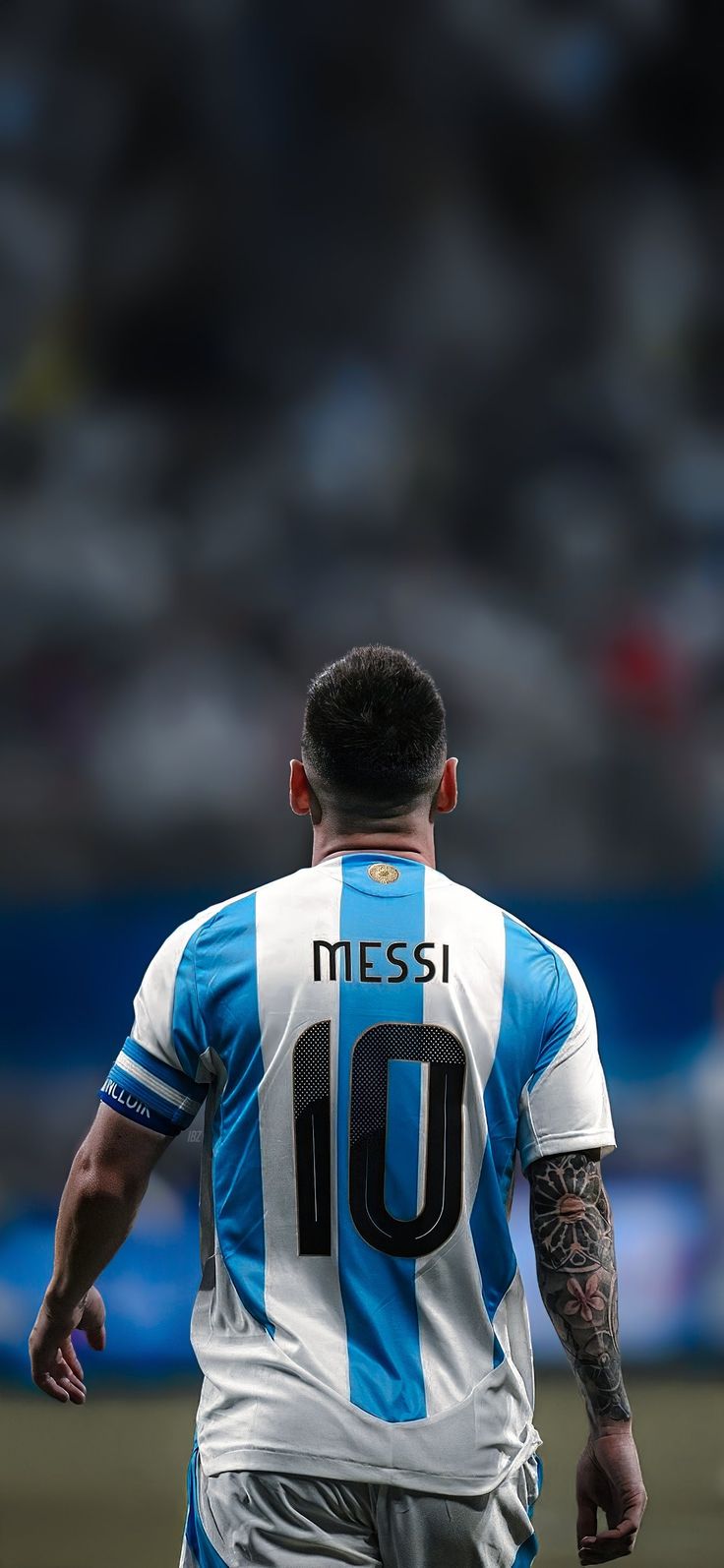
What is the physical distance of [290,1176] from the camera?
1.45 metres

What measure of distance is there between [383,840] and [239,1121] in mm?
308

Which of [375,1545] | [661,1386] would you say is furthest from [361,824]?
[661,1386]

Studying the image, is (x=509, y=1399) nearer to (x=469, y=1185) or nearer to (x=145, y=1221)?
(x=469, y=1185)

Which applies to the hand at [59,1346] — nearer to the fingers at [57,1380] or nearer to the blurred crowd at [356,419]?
the fingers at [57,1380]

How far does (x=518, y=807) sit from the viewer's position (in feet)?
27.2

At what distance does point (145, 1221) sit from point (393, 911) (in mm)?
5760

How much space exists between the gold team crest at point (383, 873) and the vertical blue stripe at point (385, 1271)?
13 cm

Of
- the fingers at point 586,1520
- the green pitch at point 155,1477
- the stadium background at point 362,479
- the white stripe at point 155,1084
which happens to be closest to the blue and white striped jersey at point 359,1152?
the white stripe at point 155,1084

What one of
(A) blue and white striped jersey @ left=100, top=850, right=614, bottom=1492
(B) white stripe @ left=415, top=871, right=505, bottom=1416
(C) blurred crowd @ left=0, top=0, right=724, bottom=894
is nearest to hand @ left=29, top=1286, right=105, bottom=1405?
(A) blue and white striped jersey @ left=100, top=850, right=614, bottom=1492

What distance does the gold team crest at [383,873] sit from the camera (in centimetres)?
155

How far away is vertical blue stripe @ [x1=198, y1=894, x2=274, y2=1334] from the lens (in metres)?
1.46

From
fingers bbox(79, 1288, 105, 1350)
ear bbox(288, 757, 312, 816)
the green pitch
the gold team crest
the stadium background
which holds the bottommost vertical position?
the green pitch

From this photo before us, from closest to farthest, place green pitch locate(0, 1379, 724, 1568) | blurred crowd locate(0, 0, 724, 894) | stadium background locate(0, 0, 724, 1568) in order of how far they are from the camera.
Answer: green pitch locate(0, 1379, 724, 1568) < stadium background locate(0, 0, 724, 1568) < blurred crowd locate(0, 0, 724, 894)

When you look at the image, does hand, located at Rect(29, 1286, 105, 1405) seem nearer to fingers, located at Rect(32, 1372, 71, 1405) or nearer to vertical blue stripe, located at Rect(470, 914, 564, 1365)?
fingers, located at Rect(32, 1372, 71, 1405)
